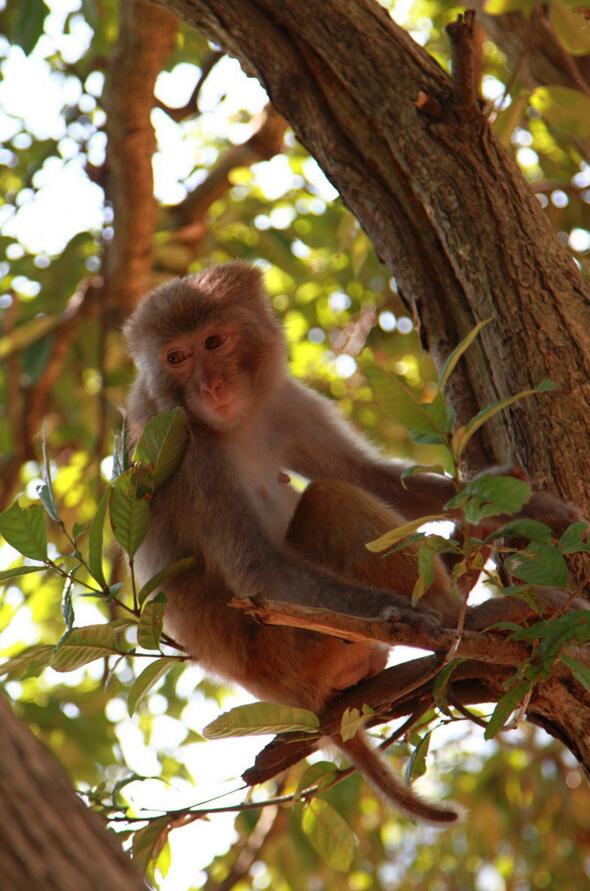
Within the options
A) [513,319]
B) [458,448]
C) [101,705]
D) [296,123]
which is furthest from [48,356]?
[458,448]

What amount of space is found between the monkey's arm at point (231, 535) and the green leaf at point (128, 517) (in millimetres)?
851

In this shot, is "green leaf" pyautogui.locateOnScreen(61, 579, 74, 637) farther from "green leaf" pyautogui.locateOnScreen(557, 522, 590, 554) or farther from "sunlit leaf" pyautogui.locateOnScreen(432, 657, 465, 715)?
"green leaf" pyautogui.locateOnScreen(557, 522, 590, 554)

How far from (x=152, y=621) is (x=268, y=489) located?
149 centimetres

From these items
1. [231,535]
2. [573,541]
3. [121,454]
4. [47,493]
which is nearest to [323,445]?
[231,535]

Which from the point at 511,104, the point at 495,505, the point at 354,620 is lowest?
the point at 354,620

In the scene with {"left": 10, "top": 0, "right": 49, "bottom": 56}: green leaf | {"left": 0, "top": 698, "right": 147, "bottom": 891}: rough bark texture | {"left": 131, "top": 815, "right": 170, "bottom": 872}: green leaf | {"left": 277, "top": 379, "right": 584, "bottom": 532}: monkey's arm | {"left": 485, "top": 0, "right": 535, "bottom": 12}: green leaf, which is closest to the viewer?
{"left": 0, "top": 698, "right": 147, "bottom": 891}: rough bark texture

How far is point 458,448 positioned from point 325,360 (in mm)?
5195

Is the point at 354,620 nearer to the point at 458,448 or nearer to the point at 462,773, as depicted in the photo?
the point at 458,448

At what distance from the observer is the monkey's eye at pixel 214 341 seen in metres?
3.97

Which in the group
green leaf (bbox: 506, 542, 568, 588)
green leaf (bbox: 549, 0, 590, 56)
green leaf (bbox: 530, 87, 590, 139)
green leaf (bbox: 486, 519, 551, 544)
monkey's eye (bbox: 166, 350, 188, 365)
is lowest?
green leaf (bbox: 506, 542, 568, 588)

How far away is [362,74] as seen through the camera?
3240mm

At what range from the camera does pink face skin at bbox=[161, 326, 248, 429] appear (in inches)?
151

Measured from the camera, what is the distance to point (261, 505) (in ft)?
12.9

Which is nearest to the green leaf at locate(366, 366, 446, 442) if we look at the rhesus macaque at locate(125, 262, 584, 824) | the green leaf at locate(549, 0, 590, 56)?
the rhesus macaque at locate(125, 262, 584, 824)
